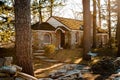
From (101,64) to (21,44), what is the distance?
19.5 feet

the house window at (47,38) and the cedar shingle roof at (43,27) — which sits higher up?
the cedar shingle roof at (43,27)

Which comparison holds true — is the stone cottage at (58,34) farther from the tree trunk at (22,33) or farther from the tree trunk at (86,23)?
the tree trunk at (22,33)

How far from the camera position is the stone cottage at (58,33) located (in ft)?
90.6

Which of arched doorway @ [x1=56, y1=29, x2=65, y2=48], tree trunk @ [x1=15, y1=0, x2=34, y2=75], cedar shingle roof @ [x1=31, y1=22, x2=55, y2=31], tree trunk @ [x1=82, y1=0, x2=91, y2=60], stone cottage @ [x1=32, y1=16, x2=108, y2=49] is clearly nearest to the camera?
tree trunk @ [x1=15, y1=0, x2=34, y2=75]

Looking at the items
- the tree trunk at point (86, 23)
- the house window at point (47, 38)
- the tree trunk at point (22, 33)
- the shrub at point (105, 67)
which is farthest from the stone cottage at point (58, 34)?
the tree trunk at point (22, 33)

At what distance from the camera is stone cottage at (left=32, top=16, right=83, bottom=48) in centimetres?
2761

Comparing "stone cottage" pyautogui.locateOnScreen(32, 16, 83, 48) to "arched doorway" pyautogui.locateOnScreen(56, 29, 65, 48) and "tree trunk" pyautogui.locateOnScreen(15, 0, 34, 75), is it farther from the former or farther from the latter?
"tree trunk" pyautogui.locateOnScreen(15, 0, 34, 75)

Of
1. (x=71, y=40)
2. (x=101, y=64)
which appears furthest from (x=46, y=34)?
(x=101, y=64)

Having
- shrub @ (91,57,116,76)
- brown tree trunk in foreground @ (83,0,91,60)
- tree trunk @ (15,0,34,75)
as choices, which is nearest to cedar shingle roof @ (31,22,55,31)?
brown tree trunk in foreground @ (83,0,91,60)

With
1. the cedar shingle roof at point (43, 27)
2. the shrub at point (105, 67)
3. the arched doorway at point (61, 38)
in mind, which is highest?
the cedar shingle roof at point (43, 27)

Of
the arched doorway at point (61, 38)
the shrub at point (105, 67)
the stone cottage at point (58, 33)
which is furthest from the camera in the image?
the arched doorway at point (61, 38)

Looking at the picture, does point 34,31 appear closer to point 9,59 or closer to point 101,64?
point 101,64

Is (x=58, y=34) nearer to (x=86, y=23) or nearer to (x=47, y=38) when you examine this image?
(x=47, y=38)

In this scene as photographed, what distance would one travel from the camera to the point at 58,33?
29844 mm
